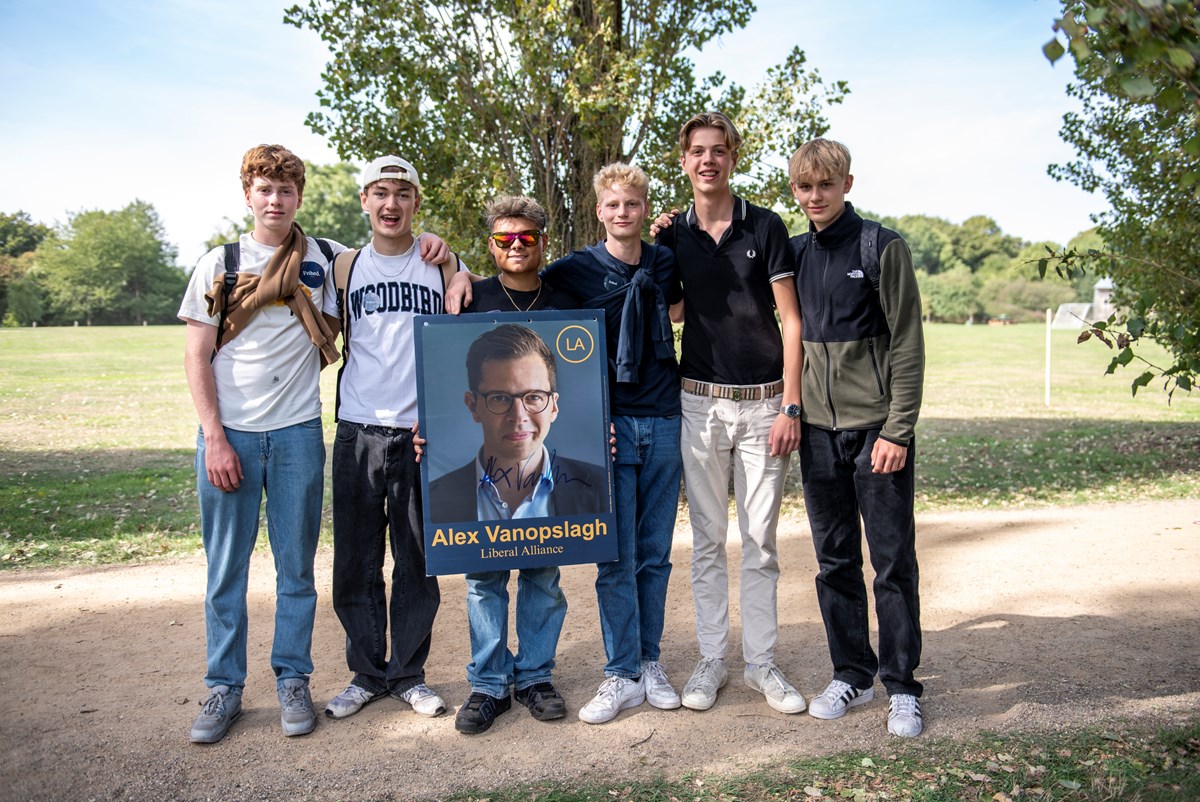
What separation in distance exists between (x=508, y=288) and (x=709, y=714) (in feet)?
7.72

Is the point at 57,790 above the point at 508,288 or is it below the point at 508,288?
below

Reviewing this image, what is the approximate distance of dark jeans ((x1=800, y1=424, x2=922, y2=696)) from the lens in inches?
181

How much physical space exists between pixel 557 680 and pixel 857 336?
2485 millimetres

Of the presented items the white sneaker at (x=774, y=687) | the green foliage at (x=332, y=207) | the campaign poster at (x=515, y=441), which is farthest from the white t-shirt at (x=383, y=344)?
the green foliage at (x=332, y=207)

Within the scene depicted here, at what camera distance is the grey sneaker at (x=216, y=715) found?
179 inches

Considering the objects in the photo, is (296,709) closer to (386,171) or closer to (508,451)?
(508,451)

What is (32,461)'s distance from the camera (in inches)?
496

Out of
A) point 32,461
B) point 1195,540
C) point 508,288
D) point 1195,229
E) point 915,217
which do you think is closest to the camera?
point 508,288

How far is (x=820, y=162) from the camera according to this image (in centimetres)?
460

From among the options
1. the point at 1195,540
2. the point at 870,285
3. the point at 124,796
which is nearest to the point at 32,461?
the point at 124,796

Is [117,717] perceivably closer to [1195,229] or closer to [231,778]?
[231,778]

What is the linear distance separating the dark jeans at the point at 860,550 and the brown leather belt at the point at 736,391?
0.27 meters

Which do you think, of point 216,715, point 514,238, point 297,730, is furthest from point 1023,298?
point 216,715

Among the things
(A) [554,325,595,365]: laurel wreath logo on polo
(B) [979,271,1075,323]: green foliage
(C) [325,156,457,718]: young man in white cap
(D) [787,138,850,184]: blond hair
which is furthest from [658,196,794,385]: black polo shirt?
(B) [979,271,1075,323]: green foliage
